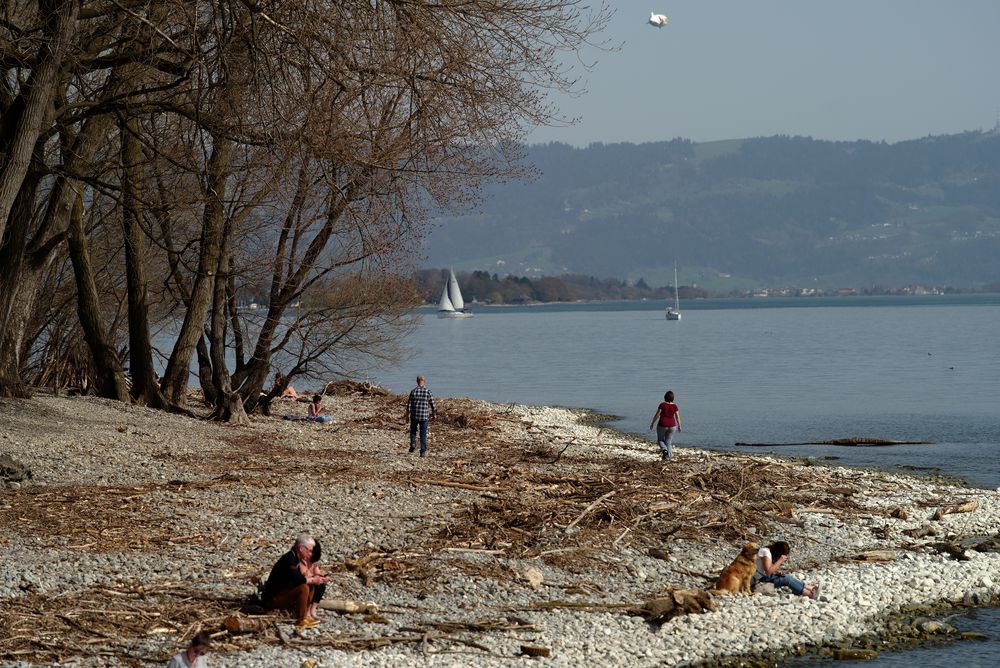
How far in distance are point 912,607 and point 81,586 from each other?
9.49m

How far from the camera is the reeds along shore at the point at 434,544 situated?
1190 centimetres

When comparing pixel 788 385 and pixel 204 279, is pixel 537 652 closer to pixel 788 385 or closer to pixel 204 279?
pixel 204 279

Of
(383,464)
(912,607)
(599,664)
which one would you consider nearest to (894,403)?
(383,464)

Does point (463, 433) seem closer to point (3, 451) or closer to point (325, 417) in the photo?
point (325, 417)

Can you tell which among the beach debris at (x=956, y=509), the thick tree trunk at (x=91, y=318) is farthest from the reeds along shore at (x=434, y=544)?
the thick tree trunk at (x=91, y=318)

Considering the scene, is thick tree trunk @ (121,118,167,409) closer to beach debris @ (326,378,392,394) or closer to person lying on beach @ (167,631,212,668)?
beach debris @ (326,378,392,394)

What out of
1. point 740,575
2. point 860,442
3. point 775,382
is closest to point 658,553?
point 740,575

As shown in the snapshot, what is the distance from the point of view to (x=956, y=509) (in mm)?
20438

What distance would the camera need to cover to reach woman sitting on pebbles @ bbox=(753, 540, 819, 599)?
1456 centimetres

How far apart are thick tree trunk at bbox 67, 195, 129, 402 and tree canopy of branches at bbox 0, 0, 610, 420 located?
48 millimetres

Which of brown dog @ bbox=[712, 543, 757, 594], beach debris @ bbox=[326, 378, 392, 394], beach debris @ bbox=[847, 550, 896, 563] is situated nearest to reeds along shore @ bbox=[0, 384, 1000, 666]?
beach debris @ bbox=[847, 550, 896, 563]

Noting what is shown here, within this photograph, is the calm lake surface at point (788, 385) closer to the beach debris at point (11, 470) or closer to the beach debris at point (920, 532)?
the beach debris at point (920, 532)

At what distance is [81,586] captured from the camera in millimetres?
12477

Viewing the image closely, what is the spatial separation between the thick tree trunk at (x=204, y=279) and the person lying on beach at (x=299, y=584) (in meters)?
12.0
